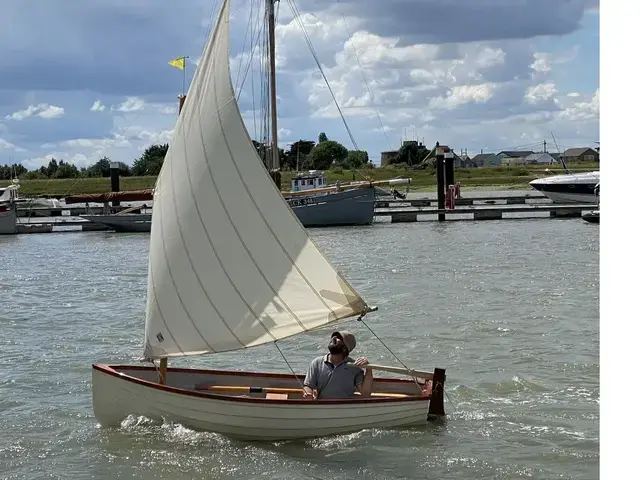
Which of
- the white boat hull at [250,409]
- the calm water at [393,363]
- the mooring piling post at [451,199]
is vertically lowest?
the calm water at [393,363]

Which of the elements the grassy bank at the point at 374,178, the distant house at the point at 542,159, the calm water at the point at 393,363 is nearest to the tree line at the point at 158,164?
the grassy bank at the point at 374,178

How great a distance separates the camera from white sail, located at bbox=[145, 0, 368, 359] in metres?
10.2

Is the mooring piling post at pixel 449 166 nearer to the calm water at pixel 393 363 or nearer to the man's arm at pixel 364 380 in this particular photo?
the calm water at pixel 393 363

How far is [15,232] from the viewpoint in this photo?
190ft

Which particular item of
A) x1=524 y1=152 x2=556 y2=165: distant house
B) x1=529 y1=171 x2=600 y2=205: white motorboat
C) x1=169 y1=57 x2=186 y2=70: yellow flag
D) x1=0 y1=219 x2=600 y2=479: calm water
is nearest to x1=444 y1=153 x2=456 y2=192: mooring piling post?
x1=529 y1=171 x2=600 y2=205: white motorboat

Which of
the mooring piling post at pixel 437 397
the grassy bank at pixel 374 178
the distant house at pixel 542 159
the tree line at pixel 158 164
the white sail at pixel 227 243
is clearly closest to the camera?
the white sail at pixel 227 243

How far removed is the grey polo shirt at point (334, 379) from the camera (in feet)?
34.6

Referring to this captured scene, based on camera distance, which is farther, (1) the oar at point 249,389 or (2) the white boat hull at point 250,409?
(1) the oar at point 249,389

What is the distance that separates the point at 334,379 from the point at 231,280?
178 cm

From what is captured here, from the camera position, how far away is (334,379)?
34.5 feet

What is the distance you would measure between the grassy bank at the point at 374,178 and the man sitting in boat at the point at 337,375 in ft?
271

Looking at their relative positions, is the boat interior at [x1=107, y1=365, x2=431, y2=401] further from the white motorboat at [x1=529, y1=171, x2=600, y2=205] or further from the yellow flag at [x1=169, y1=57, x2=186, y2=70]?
the white motorboat at [x1=529, y1=171, x2=600, y2=205]

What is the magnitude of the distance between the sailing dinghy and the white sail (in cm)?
1
